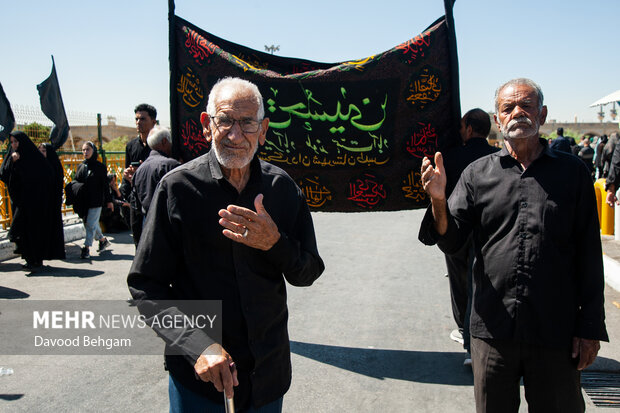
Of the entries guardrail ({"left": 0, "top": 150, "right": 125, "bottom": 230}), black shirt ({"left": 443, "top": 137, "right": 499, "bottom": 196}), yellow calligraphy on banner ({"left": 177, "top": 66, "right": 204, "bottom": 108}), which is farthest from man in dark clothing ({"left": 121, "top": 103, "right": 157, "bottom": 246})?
guardrail ({"left": 0, "top": 150, "right": 125, "bottom": 230})

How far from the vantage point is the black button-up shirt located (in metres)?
2.29

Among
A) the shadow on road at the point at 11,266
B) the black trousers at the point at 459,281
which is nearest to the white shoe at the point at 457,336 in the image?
the black trousers at the point at 459,281

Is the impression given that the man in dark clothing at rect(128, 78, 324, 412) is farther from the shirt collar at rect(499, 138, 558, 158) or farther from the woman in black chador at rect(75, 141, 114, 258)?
the woman in black chador at rect(75, 141, 114, 258)

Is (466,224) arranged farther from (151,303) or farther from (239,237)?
(151,303)

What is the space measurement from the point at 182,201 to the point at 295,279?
541 mm

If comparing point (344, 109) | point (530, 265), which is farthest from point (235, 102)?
point (344, 109)

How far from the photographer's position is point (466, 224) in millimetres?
2543

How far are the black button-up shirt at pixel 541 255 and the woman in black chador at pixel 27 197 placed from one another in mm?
7092

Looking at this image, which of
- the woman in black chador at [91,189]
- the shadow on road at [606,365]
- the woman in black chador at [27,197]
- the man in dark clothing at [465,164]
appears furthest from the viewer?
the woman in black chador at [91,189]

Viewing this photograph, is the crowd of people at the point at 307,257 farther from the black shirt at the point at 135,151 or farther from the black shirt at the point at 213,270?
the black shirt at the point at 135,151

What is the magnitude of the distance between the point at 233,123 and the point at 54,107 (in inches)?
389

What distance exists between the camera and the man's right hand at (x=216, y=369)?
176cm

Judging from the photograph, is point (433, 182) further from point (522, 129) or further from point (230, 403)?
point (230, 403)

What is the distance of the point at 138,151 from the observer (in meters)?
6.01
